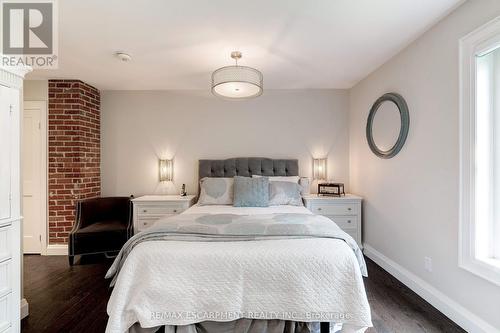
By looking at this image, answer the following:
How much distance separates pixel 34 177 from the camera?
11.6ft

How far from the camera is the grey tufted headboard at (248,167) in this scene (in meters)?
3.91

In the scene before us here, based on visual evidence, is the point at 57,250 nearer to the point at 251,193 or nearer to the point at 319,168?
the point at 251,193

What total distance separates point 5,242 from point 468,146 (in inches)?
133

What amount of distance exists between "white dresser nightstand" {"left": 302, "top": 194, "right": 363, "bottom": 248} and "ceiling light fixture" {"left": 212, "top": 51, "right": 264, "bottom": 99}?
186 cm

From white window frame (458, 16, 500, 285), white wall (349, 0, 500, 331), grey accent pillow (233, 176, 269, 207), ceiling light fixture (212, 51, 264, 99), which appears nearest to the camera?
white window frame (458, 16, 500, 285)

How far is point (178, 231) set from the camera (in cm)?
196

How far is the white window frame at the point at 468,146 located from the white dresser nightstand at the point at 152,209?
10.2 feet

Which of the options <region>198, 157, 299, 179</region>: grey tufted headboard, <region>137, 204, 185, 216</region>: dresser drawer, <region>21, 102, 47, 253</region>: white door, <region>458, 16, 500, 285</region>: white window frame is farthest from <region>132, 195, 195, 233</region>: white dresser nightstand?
<region>458, 16, 500, 285</region>: white window frame

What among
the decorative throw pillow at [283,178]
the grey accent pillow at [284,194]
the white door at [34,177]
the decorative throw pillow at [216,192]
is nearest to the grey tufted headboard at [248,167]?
the decorative throw pillow at [283,178]

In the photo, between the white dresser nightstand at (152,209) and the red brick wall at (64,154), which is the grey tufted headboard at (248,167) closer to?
the white dresser nightstand at (152,209)

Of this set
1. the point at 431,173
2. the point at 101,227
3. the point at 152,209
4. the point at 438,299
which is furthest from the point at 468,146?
the point at 101,227

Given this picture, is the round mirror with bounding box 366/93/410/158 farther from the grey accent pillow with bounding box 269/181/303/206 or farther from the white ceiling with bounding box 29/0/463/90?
the grey accent pillow with bounding box 269/181/303/206

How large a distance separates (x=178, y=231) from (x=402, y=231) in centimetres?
241

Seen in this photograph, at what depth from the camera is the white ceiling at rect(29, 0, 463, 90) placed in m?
1.95
